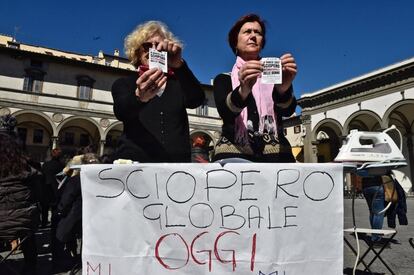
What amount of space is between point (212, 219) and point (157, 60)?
906 millimetres

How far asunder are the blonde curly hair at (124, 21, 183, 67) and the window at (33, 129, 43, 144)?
27052mm

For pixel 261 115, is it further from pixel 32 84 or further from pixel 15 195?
pixel 32 84

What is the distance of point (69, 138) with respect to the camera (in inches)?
1076

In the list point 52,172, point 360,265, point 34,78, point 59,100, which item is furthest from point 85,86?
point 360,265

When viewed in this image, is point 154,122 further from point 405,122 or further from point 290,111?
point 405,122

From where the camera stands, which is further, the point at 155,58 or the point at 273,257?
the point at 155,58

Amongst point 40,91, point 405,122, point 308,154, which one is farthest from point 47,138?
point 405,122

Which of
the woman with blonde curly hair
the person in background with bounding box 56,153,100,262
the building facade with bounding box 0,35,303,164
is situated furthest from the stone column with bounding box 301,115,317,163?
the woman with blonde curly hair

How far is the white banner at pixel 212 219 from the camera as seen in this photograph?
173cm

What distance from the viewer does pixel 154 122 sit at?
7.55 feet

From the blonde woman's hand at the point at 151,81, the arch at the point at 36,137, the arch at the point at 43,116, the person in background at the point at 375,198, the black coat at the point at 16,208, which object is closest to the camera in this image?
the blonde woman's hand at the point at 151,81

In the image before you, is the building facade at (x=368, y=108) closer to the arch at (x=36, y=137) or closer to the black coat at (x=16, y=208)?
the arch at (x=36, y=137)

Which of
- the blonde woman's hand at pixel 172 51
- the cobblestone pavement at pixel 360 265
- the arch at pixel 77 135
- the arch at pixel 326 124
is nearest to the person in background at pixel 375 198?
the cobblestone pavement at pixel 360 265

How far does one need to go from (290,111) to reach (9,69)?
24390mm
